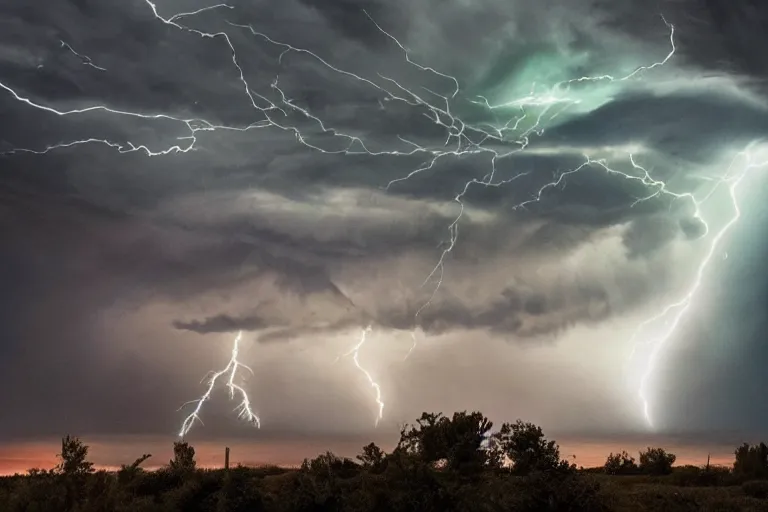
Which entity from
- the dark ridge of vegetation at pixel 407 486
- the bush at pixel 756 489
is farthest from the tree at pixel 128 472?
the bush at pixel 756 489

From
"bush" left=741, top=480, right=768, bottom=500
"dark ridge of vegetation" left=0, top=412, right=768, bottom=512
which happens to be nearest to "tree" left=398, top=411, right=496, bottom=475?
"dark ridge of vegetation" left=0, top=412, right=768, bottom=512

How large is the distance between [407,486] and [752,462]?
23.6 meters

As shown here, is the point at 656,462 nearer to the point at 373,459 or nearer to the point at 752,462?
the point at 752,462

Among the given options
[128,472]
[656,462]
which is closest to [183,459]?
[128,472]

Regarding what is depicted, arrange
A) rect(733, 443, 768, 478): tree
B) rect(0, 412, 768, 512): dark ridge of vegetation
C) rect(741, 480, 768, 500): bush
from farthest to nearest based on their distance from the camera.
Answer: rect(733, 443, 768, 478): tree, rect(741, 480, 768, 500): bush, rect(0, 412, 768, 512): dark ridge of vegetation

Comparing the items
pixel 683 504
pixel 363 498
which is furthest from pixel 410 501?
pixel 683 504

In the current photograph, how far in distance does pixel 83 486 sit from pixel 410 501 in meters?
14.1

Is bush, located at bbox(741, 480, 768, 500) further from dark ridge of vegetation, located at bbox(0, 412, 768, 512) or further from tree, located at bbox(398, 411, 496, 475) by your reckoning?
tree, located at bbox(398, 411, 496, 475)

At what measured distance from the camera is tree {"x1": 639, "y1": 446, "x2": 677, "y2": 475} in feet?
157

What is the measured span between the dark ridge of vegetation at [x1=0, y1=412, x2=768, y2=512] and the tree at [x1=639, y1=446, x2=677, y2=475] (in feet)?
41.4

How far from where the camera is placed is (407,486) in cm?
2853

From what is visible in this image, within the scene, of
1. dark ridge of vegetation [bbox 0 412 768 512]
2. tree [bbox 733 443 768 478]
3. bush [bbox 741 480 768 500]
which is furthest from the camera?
tree [bbox 733 443 768 478]

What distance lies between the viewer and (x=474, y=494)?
90.6ft

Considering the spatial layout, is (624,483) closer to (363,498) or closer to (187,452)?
(363,498)
